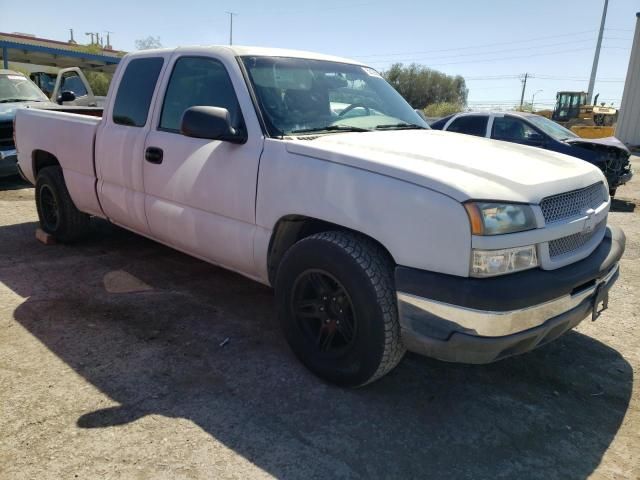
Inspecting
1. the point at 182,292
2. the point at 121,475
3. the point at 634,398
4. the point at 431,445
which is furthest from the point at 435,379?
the point at 182,292

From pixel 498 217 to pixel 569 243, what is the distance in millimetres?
595

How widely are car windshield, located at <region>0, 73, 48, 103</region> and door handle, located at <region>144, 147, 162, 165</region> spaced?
7445 millimetres

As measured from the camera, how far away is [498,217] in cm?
240

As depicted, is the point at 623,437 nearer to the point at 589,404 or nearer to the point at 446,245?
the point at 589,404

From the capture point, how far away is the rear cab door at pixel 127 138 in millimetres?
4078

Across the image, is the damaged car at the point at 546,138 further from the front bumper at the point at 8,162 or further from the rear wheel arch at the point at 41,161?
the front bumper at the point at 8,162

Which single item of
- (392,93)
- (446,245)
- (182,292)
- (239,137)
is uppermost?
(392,93)

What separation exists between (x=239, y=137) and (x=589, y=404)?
2.57 m

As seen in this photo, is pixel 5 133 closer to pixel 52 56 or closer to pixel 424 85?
pixel 52 56

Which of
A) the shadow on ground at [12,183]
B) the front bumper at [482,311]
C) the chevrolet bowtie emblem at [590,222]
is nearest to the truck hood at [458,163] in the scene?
the chevrolet bowtie emblem at [590,222]

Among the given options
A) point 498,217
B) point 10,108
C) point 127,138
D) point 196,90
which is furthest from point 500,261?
point 10,108

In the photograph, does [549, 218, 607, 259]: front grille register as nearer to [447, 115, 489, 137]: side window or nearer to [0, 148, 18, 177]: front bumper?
[447, 115, 489, 137]: side window

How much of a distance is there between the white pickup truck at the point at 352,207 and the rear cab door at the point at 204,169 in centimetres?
1

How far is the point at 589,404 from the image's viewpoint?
9.70 feet
